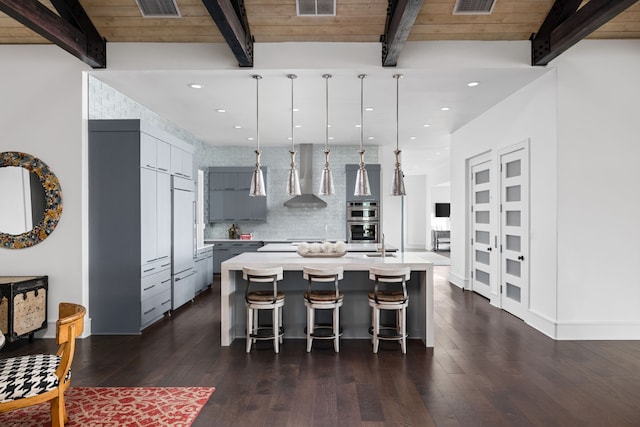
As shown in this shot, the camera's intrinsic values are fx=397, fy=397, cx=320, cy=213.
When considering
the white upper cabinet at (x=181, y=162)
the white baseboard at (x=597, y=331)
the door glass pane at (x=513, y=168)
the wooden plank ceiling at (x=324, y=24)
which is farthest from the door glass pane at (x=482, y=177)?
the white upper cabinet at (x=181, y=162)

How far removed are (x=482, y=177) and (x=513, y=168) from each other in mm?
1232

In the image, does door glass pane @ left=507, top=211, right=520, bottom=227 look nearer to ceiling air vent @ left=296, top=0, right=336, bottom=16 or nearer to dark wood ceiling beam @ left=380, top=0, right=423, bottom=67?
dark wood ceiling beam @ left=380, top=0, right=423, bottom=67

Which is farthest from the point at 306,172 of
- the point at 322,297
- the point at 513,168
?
the point at 322,297

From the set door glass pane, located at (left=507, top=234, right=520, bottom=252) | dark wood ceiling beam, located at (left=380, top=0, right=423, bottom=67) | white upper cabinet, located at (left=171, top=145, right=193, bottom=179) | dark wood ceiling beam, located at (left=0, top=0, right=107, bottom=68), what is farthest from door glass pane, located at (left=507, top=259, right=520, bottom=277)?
dark wood ceiling beam, located at (left=0, top=0, right=107, bottom=68)

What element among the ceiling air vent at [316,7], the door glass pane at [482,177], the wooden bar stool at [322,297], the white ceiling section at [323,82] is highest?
the ceiling air vent at [316,7]

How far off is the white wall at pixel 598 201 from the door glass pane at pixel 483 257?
2.09m

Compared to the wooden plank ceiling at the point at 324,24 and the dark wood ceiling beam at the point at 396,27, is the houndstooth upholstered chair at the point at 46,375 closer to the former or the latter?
the wooden plank ceiling at the point at 324,24

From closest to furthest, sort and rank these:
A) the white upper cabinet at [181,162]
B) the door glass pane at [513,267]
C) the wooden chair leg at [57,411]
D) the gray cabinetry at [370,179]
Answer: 1. the wooden chair leg at [57,411]
2. the door glass pane at [513,267]
3. the white upper cabinet at [181,162]
4. the gray cabinetry at [370,179]

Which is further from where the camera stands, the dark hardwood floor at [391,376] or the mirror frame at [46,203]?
the mirror frame at [46,203]

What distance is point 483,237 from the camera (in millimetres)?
6934

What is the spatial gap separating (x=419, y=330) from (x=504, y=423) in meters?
1.94

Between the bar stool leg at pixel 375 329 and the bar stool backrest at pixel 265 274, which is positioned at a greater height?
the bar stool backrest at pixel 265 274

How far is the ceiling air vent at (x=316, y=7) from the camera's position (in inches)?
165

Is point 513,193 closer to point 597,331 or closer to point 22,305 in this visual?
point 597,331
